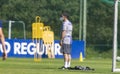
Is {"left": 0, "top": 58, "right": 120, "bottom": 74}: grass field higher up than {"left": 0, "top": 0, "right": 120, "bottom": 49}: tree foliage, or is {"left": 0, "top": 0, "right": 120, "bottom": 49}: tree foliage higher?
{"left": 0, "top": 0, "right": 120, "bottom": 49}: tree foliage

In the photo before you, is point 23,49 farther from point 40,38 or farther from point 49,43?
point 49,43

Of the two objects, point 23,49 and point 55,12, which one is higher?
point 55,12

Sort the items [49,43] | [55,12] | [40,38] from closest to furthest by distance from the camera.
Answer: [40,38], [49,43], [55,12]

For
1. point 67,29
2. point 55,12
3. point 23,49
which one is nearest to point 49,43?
point 23,49

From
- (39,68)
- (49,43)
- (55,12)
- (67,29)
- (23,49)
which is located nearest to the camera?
(39,68)

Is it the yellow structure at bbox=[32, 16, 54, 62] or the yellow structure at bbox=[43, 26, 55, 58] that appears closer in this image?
the yellow structure at bbox=[32, 16, 54, 62]

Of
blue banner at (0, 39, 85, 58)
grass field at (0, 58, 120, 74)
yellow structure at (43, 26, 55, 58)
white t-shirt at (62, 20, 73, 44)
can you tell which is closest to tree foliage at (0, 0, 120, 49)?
yellow structure at (43, 26, 55, 58)

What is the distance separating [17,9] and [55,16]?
456 cm

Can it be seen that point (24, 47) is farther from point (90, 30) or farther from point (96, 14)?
point (96, 14)

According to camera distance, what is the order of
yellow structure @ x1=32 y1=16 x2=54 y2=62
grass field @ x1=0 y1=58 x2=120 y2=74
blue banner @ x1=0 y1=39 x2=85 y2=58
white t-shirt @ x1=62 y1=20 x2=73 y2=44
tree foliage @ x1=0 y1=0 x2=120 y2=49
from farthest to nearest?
tree foliage @ x1=0 y1=0 x2=120 y2=49, blue banner @ x1=0 y1=39 x2=85 y2=58, yellow structure @ x1=32 y1=16 x2=54 y2=62, white t-shirt @ x1=62 y1=20 x2=73 y2=44, grass field @ x1=0 y1=58 x2=120 y2=74

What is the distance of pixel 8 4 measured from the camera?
54875mm

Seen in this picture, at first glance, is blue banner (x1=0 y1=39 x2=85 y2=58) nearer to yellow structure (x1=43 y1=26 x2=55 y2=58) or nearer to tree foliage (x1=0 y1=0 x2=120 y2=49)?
yellow structure (x1=43 y1=26 x2=55 y2=58)

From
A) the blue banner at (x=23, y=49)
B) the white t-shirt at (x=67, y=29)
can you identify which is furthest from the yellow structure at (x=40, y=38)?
the white t-shirt at (x=67, y=29)

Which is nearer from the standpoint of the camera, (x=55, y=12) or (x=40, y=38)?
(x=40, y=38)
